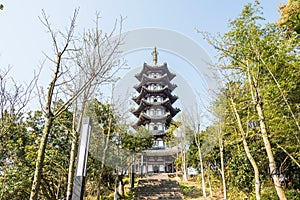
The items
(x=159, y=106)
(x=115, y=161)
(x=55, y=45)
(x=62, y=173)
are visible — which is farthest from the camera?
(x=159, y=106)

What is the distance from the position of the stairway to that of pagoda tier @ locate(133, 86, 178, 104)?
9.23 m

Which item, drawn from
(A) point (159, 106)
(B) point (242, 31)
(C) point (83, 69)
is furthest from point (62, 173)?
(A) point (159, 106)

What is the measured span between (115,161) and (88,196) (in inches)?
72.3

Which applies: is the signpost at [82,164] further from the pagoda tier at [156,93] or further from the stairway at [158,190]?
the pagoda tier at [156,93]

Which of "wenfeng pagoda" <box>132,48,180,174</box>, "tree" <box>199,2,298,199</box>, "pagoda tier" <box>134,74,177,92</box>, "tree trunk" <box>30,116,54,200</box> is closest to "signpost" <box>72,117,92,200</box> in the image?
"tree trunk" <box>30,116,54,200</box>

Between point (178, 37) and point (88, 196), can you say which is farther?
point (178, 37)

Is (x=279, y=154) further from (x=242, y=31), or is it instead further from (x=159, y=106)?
(x=159, y=106)

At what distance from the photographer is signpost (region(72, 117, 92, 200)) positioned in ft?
7.23

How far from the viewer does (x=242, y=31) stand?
4.70 m

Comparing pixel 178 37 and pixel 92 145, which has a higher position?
pixel 178 37

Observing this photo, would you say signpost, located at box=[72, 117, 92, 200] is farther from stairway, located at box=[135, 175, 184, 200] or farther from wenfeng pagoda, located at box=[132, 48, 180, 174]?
wenfeng pagoda, located at box=[132, 48, 180, 174]

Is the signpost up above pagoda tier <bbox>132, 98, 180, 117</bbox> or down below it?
below

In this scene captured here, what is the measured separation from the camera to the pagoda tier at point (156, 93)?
64.2 ft

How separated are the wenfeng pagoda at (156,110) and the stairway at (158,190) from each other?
5.31m
